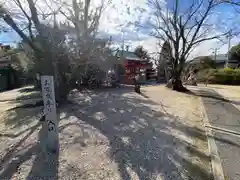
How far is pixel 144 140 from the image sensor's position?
4328 mm

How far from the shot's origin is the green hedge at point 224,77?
75.8 feet

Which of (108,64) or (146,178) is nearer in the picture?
(146,178)

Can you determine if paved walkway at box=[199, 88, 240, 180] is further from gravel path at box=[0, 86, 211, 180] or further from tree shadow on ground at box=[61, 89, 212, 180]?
tree shadow on ground at box=[61, 89, 212, 180]

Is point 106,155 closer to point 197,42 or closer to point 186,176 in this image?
point 186,176

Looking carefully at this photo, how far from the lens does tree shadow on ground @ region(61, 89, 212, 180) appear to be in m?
3.20

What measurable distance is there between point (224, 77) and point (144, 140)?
22.2 metres

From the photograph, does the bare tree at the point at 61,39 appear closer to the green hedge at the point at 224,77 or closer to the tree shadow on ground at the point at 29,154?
the tree shadow on ground at the point at 29,154

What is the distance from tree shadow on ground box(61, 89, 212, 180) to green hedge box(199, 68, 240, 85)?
19425mm

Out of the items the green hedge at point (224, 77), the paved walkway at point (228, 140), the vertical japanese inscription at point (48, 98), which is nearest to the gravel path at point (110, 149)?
the paved walkway at point (228, 140)

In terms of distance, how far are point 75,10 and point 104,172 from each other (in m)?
8.27

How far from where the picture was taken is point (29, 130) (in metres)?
5.06

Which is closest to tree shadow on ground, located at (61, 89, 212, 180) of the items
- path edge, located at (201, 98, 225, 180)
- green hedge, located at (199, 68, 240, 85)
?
path edge, located at (201, 98, 225, 180)

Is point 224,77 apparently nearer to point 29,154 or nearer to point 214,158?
point 214,158

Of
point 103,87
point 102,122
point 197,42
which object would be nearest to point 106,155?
point 102,122
